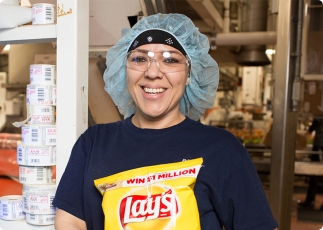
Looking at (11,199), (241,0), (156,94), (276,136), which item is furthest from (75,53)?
(241,0)

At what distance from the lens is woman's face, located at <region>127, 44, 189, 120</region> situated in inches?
43.8

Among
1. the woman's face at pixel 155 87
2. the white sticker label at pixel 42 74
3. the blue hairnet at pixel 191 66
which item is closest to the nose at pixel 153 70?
the woman's face at pixel 155 87

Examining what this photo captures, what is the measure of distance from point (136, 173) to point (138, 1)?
0.85 m

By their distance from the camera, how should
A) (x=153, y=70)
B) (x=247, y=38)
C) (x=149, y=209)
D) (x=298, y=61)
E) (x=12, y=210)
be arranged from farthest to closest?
1. (x=247, y=38)
2. (x=298, y=61)
3. (x=12, y=210)
4. (x=153, y=70)
5. (x=149, y=209)

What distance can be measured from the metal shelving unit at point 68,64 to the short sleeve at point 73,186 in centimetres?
9

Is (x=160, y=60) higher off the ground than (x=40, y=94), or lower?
higher

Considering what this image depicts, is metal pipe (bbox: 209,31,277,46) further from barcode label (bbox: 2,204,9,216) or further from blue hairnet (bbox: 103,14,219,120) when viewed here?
barcode label (bbox: 2,204,9,216)

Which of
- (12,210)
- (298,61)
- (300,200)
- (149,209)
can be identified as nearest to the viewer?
(149,209)

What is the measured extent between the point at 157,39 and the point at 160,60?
7 cm

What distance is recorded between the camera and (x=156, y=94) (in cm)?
112

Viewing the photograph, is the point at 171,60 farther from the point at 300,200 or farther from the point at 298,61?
the point at 300,200

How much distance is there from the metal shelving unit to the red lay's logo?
1.12ft

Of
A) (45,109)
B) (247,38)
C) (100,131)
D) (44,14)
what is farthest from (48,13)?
(247,38)

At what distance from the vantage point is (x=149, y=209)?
98 cm
